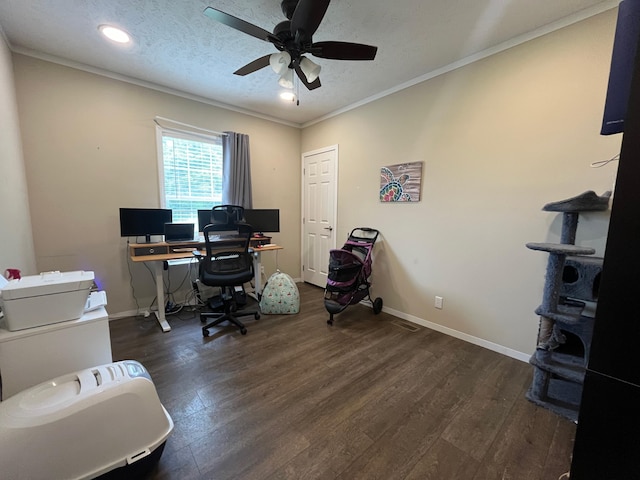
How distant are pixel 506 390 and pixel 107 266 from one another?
4042mm

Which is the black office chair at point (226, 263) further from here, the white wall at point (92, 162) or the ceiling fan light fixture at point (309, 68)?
the ceiling fan light fixture at point (309, 68)

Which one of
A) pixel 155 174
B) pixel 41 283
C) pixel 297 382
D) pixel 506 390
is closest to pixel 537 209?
pixel 506 390

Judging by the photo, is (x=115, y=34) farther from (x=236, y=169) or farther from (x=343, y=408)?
(x=343, y=408)

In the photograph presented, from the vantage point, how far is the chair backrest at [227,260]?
258 centimetres

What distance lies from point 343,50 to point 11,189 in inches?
109

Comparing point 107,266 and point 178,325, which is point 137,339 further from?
point 107,266

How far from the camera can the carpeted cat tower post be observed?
1.66 m

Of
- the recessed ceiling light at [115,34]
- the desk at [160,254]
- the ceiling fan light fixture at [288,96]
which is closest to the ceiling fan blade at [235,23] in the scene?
the recessed ceiling light at [115,34]

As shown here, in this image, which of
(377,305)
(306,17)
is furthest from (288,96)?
(377,305)

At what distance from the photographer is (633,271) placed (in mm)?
641

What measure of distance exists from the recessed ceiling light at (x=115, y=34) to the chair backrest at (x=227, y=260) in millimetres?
1753

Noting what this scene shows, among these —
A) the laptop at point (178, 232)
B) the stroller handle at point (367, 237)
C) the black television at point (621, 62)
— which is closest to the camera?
the black television at point (621, 62)

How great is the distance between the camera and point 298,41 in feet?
5.72

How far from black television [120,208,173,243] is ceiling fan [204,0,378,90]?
1.86 meters
